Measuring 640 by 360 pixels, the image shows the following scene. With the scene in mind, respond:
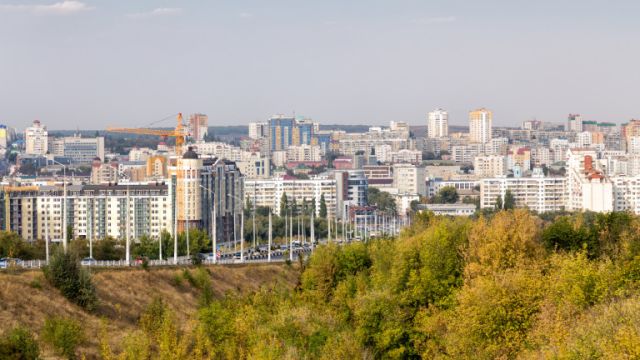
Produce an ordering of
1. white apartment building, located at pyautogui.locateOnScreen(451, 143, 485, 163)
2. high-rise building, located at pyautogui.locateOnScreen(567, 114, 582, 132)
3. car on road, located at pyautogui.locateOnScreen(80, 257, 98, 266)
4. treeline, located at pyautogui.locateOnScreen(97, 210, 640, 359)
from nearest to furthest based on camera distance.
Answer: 1. treeline, located at pyautogui.locateOnScreen(97, 210, 640, 359)
2. car on road, located at pyautogui.locateOnScreen(80, 257, 98, 266)
3. white apartment building, located at pyautogui.locateOnScreen(451, 143, 485, 163)
4. high-rise building, located at pyautogui.locateOnScreen(567, 114, 582, 132)

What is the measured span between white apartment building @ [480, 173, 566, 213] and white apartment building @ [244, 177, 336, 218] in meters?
10.9

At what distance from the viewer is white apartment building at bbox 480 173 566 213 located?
9950cm

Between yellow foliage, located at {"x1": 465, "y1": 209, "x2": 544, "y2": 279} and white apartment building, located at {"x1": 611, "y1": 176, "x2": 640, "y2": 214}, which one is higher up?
yellow foliage, located at {"x1": 465, "y1": 209, "x2": 544, "y2": 279}

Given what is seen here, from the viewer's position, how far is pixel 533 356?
68.1 feet

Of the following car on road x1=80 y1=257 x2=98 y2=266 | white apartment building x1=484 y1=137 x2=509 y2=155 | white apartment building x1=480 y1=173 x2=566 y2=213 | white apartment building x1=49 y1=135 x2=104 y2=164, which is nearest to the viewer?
car on road x1=80 y1=257 x2=98 y2=266

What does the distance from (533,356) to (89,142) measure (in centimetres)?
13289

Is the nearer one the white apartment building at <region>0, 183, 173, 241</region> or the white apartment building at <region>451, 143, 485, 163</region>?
the white apartment building at <region>0, 183, 173, 241</region>

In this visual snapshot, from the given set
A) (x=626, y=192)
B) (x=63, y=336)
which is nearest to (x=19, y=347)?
(x=63, y=336)

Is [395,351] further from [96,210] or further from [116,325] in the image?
[96,210]

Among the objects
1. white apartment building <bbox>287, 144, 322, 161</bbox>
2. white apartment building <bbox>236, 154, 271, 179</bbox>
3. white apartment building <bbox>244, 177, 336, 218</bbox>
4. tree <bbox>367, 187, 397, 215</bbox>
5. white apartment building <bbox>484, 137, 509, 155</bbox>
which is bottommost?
tree <bbox>367, 187, 397, 215</bbox>

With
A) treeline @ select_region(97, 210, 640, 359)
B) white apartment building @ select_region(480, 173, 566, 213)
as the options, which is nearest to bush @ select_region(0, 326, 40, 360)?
treeline @ select_region(97, 210, 640, 359)

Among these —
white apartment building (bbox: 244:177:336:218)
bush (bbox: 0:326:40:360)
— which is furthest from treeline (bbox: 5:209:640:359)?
white apartment building (bbox: 244:177:336:218)

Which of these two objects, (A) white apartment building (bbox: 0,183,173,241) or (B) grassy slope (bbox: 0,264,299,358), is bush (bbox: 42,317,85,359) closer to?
(B) grassy slope (bbox: 0,264,299,358)

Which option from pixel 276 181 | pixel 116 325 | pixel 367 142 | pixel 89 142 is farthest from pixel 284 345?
pixel 367 142
